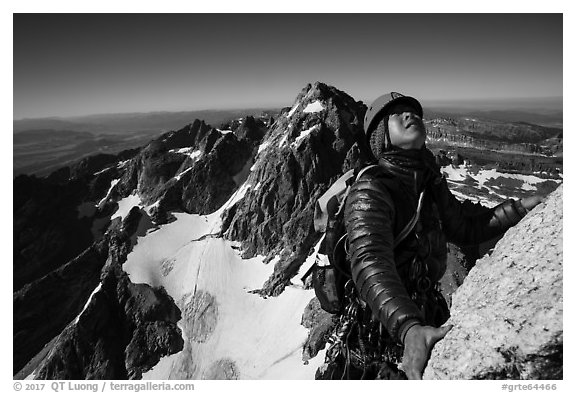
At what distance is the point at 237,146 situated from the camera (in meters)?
120

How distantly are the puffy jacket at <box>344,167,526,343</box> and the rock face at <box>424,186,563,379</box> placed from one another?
288 mm

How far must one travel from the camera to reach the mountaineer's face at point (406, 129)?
3.14 m

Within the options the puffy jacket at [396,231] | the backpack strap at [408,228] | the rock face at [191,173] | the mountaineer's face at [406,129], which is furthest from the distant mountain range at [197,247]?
the backpack strap at [408,228]

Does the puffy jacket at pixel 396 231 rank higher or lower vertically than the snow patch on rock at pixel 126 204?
higher

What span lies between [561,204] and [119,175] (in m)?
143

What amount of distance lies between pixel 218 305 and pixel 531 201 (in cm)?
9333

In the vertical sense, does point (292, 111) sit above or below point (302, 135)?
above

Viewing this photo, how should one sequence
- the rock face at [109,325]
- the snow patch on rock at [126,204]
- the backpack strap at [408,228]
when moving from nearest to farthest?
the backpack strap at [408,228], the rock face at [109,325], the snow patch on rock at [126,204]

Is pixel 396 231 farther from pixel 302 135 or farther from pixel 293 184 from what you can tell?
pixel 302 135

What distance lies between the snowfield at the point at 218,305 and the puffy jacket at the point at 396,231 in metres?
→ 65.2

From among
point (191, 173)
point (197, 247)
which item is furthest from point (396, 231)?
point (191, 173)

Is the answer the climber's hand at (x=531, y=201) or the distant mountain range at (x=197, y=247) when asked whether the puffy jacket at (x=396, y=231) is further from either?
the distant mountain range at (x=197, y=247)

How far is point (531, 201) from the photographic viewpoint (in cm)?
334
